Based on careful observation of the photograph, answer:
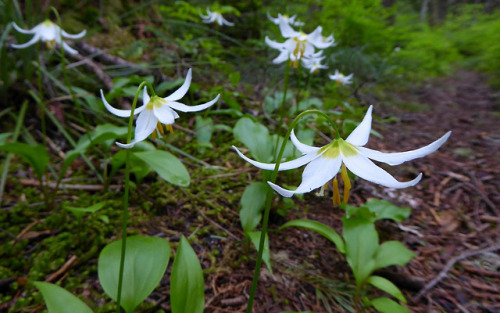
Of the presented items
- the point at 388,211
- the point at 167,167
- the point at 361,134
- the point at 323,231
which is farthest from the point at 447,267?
the point at 167,167

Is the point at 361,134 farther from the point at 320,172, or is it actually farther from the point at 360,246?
the point at 360,246

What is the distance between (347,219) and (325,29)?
3.62 metres

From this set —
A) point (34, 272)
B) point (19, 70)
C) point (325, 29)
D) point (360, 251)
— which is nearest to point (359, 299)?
point (360, 251)

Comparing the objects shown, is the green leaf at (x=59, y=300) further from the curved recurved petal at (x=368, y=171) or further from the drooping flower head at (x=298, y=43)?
the drooping flower head at (x=298, y=43)

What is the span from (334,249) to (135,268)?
112 centimetres

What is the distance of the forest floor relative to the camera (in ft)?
4.22

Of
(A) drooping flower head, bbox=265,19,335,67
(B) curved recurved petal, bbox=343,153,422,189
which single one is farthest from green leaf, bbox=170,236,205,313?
(A) drooping flower head, bbox=265,19,335,67

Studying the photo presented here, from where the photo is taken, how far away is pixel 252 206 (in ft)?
4.96

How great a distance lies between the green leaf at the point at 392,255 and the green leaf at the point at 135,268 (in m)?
1.00

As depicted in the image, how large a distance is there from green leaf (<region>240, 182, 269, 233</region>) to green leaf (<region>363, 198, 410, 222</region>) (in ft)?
2.16

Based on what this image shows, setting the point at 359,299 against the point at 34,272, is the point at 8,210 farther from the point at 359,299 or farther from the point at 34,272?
the point at 359,299

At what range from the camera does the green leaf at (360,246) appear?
1.29 m

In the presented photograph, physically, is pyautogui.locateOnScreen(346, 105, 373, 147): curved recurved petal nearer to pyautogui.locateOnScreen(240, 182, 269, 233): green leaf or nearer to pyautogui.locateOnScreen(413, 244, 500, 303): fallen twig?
pyautogui.locateOnScreen(240, 182, 269, 233): green leaf

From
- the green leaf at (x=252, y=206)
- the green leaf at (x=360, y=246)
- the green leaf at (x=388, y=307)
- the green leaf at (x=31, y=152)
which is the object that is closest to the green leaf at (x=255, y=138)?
the green leaf at (x=252, y=206)
